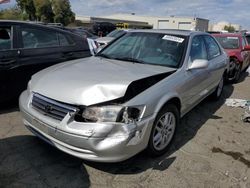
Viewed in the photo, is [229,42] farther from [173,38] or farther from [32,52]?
[32,52]

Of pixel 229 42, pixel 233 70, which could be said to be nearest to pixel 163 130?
pixel 233 70

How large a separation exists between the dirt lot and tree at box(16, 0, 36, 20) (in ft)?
159

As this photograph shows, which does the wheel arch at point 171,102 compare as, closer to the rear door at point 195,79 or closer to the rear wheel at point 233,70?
the rear door at point 195,79

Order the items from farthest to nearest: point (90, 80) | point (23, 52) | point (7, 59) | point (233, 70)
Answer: point (233, 70), point (23, 52), point (7, 59), point (90, 80)

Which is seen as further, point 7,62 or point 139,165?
point 7,62

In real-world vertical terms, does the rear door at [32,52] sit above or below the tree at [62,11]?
below

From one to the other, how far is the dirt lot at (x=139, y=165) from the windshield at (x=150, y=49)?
119 cm

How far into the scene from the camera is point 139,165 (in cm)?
334

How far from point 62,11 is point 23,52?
48.0 m

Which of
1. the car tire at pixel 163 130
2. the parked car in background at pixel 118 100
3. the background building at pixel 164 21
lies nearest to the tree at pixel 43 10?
the background building at pixel 164 21

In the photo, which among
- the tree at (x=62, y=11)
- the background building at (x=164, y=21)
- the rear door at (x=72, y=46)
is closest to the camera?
the rear door at (x=72, y=46)

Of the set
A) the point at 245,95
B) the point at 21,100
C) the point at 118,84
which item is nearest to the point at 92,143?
the point at 118,84

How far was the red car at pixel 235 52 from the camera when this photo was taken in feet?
27.8

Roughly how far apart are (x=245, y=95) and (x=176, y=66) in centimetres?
402
